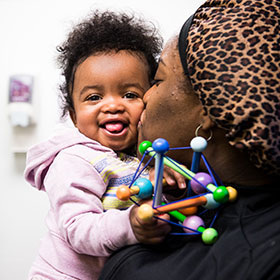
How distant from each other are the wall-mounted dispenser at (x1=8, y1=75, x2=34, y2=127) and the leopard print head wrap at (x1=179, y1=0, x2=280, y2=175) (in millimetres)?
952

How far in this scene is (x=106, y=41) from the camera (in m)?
1.01

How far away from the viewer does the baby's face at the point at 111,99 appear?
0.93 metres

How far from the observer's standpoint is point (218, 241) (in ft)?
1.87

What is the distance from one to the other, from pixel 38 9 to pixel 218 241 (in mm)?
1314

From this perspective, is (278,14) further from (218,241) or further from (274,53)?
(218,241)

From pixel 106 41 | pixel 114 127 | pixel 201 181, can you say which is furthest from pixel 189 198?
pixel 106 41

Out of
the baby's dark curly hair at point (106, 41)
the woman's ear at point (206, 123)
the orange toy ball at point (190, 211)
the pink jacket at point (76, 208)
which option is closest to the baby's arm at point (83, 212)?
the pink jacket at point (76, 208)

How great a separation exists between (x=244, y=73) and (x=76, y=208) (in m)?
0.43

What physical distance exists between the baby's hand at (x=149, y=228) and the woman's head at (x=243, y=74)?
7.3 inches

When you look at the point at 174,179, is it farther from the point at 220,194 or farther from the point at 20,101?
the point at 20,101

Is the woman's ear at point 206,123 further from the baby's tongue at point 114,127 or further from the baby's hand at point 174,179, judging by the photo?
the baby's tongue at point 114,127

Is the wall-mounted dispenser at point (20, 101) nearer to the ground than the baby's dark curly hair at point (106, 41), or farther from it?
nearer to the ground

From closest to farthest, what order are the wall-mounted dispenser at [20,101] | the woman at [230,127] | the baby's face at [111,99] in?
the woman at [230,127] < the baby's face at [111,99] < the wall-mounted dispenser at [20,101]

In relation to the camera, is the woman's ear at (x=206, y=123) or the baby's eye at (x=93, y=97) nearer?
the woman's ear at (x=206, y=123)
